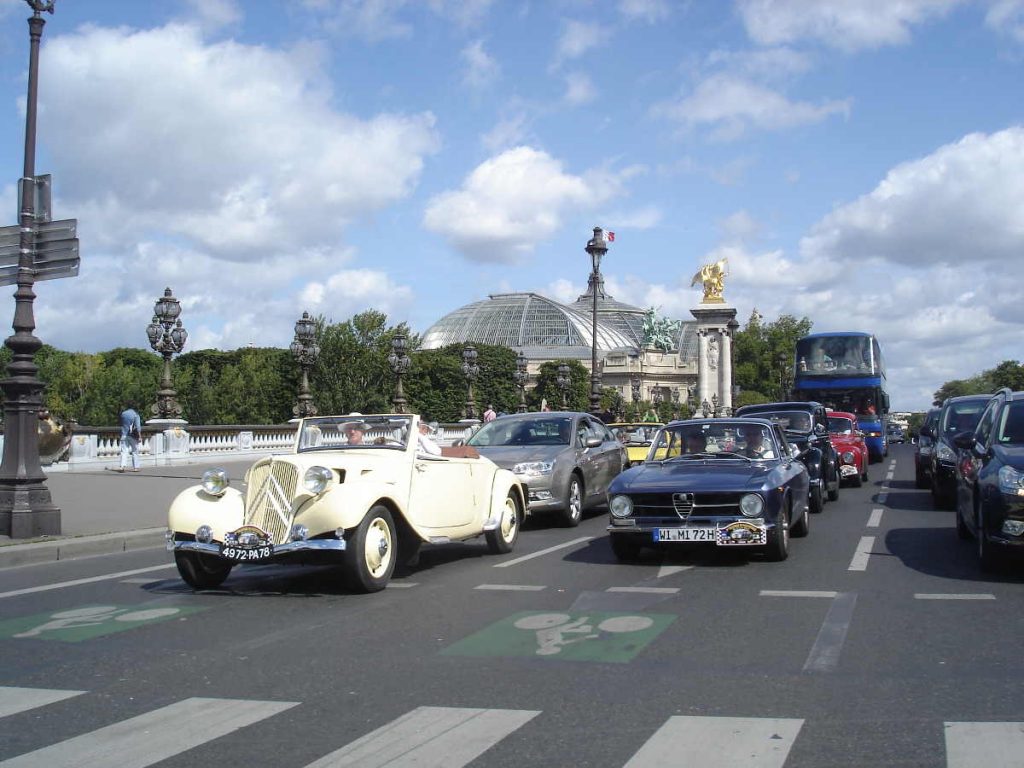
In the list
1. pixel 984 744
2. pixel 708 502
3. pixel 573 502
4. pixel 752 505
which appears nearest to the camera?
pixel 984 744

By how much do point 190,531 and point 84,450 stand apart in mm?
21918

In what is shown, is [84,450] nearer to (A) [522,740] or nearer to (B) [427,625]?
(B) [427,625]

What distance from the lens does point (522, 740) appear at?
504cm

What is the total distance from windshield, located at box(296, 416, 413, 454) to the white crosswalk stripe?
495 cm

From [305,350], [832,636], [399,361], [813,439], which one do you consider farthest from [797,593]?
[399,361]

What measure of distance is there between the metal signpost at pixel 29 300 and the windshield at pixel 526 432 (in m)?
5.96

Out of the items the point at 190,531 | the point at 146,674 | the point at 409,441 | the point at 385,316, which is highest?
the point at 385,316

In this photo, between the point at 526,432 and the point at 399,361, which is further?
the point at 399,361

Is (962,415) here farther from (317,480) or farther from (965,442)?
(317,480)

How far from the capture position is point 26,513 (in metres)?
13.3

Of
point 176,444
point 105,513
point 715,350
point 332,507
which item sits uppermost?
point 715,350

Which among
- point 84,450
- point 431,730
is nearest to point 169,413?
point 84,450

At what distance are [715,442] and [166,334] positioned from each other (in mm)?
24254

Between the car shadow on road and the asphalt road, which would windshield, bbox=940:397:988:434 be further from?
the asphalt road
